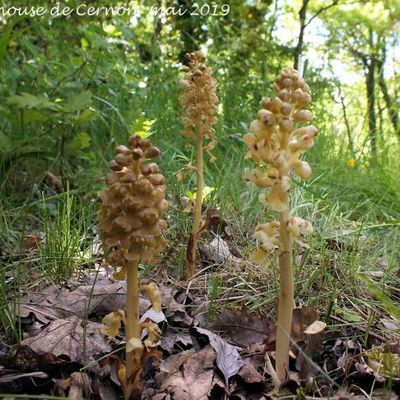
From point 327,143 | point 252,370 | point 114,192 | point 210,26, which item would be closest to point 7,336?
A: point 114,192

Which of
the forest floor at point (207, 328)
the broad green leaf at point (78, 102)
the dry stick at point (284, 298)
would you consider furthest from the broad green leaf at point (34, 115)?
the dry stick at point (284, 298)

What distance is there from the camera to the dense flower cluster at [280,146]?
1.38 metres

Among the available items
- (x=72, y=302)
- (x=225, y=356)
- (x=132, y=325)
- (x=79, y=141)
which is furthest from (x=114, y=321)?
(x=79, y=141)

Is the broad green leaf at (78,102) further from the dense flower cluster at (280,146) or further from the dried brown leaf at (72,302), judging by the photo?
the dense flower cluster at (280,146)

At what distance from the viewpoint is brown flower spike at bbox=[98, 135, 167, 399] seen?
127 cm

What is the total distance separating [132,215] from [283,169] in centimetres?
45

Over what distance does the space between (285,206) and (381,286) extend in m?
0.99

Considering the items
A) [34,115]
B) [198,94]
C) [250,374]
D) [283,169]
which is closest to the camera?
[283,169]

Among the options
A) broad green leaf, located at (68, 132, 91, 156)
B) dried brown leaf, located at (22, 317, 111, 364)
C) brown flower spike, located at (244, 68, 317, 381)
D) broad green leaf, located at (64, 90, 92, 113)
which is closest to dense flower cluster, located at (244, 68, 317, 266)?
brown flower spike, located at (244, 68, 317, 381)

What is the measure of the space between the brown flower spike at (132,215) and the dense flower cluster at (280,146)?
1.02ft

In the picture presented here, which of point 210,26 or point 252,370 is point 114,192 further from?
point 210,26

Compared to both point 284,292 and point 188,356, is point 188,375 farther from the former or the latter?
point 284,292

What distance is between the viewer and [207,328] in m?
1.77

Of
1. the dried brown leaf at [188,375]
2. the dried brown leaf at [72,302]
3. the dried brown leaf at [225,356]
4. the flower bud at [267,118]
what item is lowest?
the dried brown leaf at [188,375]
